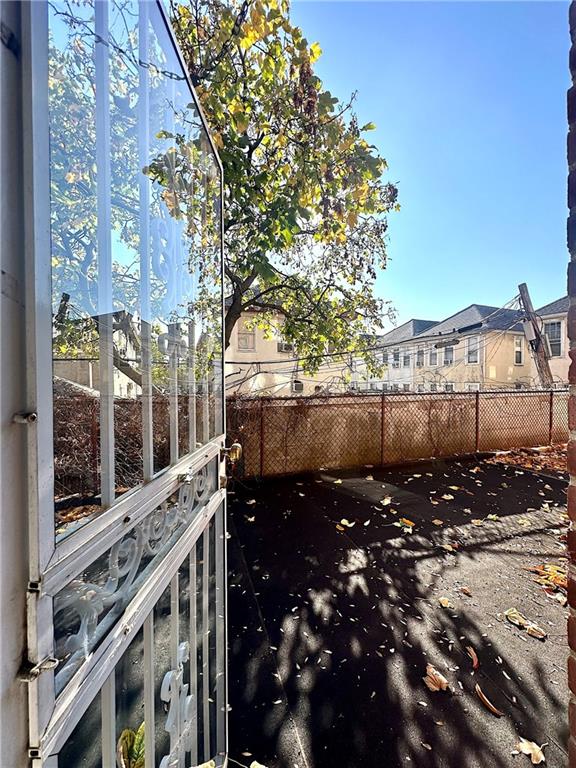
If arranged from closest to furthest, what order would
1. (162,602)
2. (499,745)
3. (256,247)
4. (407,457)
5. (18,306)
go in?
1. (18,306)
2. (162,602)
3. (499,745)
4. (256,247)
5. (407,457)

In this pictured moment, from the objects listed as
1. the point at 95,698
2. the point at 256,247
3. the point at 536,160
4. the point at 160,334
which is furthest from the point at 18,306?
the point at 536,160

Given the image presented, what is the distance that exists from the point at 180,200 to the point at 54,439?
1.00 meters

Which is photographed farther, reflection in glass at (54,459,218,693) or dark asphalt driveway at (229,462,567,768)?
dark asphalt driveway at (229,462,567,768)

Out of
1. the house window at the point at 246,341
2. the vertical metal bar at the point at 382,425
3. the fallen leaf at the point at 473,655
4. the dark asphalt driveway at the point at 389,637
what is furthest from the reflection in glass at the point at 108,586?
the house window at the point at 246,341

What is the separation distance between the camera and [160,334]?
3.25 feet

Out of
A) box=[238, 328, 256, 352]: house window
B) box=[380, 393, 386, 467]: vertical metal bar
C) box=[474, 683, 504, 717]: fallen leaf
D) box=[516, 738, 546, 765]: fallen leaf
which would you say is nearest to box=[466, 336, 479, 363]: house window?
box=[238, 328, 256, 352]: house window

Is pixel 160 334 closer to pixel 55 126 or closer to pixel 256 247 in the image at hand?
pixel 55 126

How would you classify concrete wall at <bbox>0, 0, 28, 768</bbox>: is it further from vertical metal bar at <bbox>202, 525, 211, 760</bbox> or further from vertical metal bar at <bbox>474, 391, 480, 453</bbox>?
vertical metal bar at <bbox>474, 391, 480, 453</bbox>

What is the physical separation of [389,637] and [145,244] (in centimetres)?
272

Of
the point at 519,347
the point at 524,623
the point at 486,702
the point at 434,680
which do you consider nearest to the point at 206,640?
the point at 434,680

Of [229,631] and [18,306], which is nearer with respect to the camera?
[18,306]

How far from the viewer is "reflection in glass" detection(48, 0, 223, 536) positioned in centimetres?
56

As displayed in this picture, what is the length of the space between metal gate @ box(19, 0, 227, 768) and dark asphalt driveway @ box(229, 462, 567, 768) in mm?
623

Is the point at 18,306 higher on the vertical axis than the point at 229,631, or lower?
higher
